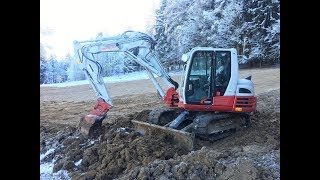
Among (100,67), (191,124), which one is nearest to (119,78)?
(100,67)

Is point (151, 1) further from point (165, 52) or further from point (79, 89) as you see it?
point (79, 89)

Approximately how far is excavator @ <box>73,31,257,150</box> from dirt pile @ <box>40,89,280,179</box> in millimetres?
77

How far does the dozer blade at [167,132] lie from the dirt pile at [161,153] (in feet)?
0.16

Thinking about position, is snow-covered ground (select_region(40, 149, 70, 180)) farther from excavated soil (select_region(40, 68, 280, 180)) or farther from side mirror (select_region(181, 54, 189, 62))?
side mirror (select_region(181, 54, 189, 62))

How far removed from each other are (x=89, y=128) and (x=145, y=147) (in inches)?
19.9

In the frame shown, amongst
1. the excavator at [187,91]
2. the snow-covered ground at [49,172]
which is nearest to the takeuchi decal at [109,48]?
the excavator at [187,91]

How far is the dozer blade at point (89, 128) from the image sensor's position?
11.6ft

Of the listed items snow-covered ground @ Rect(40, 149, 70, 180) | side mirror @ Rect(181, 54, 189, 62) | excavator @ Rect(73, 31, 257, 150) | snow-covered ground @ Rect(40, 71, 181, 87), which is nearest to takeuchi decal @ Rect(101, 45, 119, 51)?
excavator @ Rect(73, 31, 257, 150)

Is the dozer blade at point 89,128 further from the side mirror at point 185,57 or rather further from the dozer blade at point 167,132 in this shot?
the side mirror at point 185,57

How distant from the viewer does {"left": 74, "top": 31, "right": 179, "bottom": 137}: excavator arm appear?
3484mm

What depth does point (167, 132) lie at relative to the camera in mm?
3535
